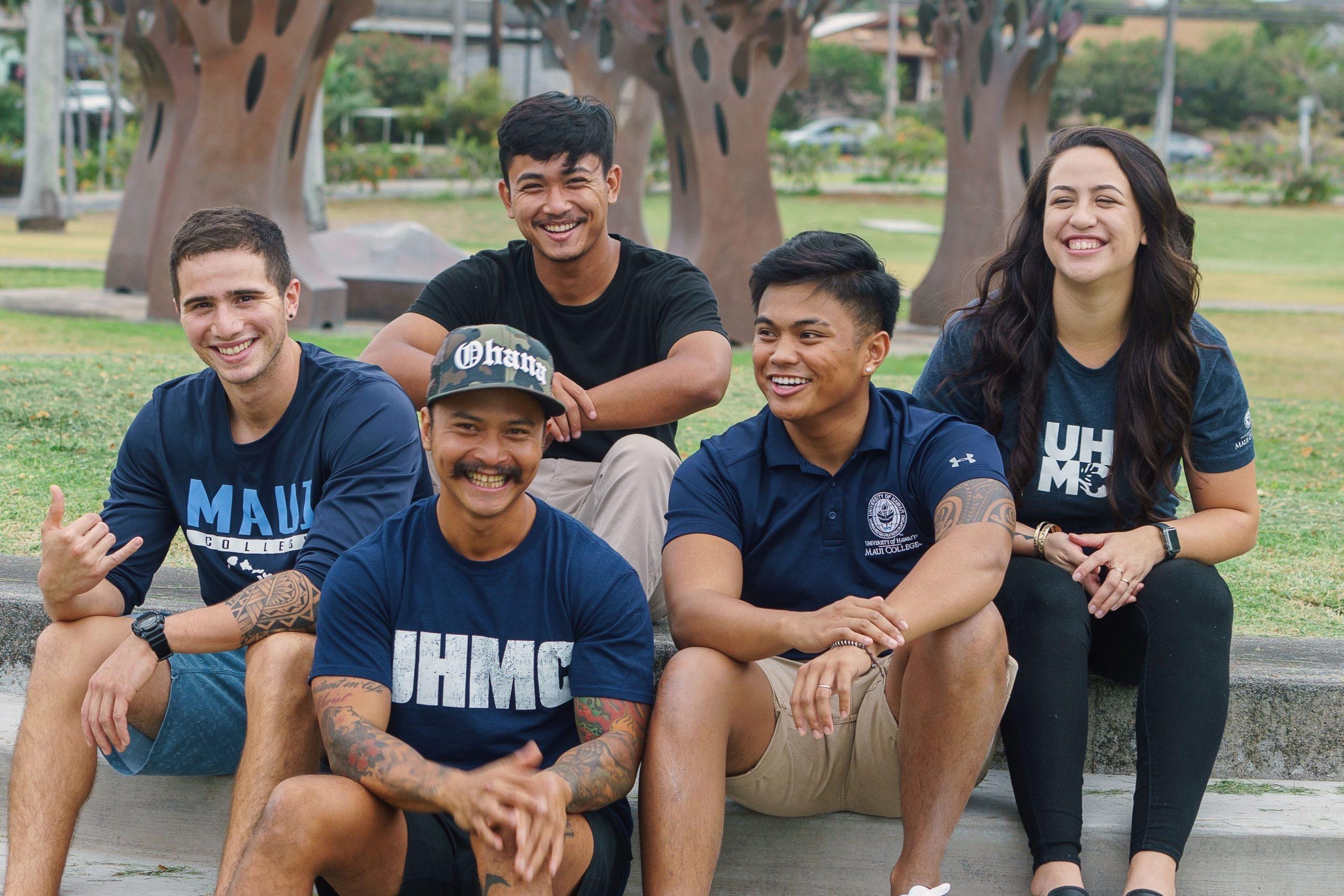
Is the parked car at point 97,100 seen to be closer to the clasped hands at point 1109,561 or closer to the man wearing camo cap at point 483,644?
the man wearing camo cap at point 483,644

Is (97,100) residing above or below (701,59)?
above

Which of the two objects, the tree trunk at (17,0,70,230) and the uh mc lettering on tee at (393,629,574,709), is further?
the tree trunk at (17,0,70,230)

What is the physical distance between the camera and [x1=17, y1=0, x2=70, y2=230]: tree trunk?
21984 mm

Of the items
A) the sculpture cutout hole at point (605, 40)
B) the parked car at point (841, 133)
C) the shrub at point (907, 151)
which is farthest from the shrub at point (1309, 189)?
the sculpture cutout hole at point (605, 40)

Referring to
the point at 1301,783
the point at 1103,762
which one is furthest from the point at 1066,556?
the point at 1301,783

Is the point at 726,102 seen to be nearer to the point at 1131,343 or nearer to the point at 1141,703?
the point at 1131,343

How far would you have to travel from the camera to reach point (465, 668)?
2721mm

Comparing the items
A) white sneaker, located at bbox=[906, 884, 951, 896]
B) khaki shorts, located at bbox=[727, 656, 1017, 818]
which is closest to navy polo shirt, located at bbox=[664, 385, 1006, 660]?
khaki shorts, located at bbox=[727, 656, 1017, 818]

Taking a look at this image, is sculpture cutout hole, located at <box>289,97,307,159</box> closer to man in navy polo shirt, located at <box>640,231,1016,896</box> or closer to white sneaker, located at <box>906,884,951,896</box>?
man in navy polo shirt, located at <box>640,231,1016,896</box>

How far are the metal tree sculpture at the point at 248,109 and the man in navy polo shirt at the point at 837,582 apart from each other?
897cm

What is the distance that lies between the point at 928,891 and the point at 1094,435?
3.82 ft

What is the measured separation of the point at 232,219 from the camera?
322 centimetres

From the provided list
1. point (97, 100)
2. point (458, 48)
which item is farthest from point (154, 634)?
point (97, 100)

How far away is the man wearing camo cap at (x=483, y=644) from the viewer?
261 centimetres
